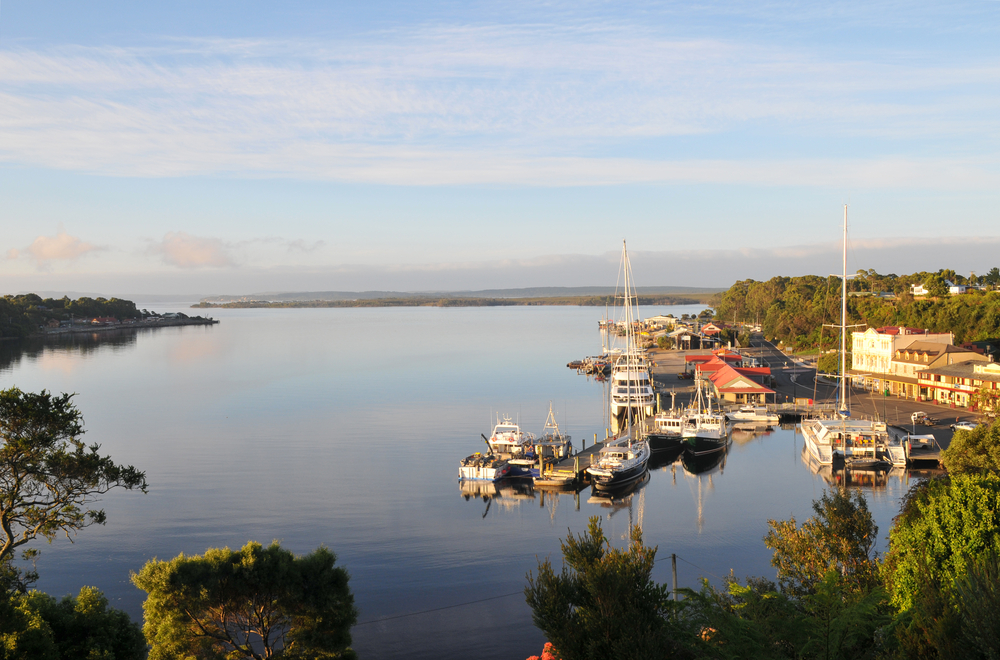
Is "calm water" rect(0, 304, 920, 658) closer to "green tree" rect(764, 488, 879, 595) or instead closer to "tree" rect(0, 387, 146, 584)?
"green tree" rect(764, 488, 879, 595)

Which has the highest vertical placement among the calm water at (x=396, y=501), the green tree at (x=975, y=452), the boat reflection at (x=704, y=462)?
the green tree at (x=975, y=452)

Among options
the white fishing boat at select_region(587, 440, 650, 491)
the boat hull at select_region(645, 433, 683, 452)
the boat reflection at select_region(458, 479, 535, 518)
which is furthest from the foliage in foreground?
the boat hull at select_region(645, 433, 683, 452)

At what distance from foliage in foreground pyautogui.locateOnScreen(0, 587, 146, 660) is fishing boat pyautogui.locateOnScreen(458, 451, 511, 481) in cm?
1859

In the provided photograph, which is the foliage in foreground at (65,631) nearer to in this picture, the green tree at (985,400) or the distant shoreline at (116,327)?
the green tree at (985,400)

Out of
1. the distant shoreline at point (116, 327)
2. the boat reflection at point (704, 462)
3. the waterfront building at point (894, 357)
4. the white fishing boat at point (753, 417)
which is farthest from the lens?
the distant shoreline at point (116, 327)

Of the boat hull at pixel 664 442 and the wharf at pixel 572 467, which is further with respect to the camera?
the boat hull at pixel 664 442

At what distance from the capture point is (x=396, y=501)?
2811cm

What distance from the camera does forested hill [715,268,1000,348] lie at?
6322 cm

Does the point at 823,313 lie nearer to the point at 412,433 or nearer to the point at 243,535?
the point at 412,433

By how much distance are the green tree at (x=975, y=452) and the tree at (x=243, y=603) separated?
18120mm

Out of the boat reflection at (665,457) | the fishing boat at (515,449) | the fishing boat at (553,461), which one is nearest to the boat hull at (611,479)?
the fishing boat at (553,461)

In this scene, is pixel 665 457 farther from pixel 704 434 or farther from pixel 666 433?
pixel 704 434

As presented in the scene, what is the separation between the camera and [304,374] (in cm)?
7288

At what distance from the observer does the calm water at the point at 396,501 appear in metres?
19.7
